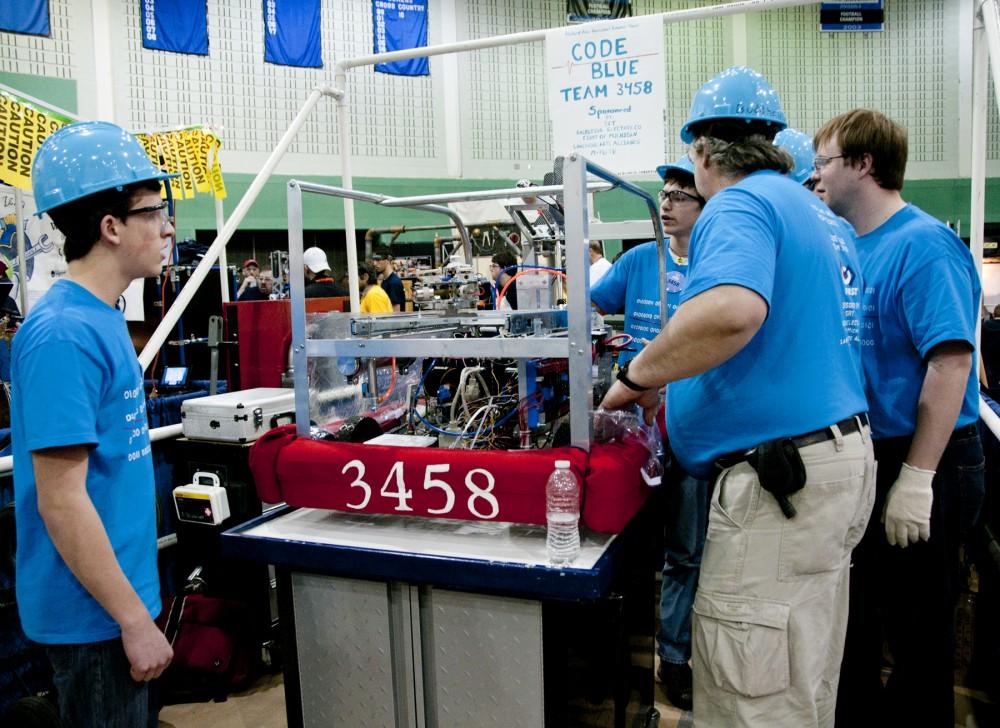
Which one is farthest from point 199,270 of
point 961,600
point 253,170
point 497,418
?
point 253,170

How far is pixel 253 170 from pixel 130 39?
6.00ft

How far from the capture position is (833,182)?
2.08 m

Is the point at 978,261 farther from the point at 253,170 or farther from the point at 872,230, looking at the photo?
the point at 253,170

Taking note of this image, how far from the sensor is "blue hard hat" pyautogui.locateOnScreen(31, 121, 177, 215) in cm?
138

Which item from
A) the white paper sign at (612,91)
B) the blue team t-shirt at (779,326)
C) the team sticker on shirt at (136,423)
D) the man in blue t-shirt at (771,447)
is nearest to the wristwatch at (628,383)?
the man in blue t-shirt at (771,447)

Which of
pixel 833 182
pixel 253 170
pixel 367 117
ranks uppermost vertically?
pixel 367 117

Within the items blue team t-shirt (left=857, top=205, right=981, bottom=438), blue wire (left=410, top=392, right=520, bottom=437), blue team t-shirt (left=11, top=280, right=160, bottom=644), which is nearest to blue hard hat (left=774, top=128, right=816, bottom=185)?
blue team t-shirt (left=857, top=205, right=981, bottom=438)

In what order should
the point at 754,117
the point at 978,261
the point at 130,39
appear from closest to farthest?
1. the point at 754,117
2. the point at 978,261
3. the point at 130,39

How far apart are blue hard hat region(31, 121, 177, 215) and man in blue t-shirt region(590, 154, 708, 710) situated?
1661 mm

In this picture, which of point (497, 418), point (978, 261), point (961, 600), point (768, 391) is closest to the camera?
point (768, 391)

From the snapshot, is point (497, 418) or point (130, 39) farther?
point (130, 39)

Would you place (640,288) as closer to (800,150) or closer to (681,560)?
(800,150)

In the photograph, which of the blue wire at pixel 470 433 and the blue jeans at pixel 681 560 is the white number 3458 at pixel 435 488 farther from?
the blue jeans at pixel 681 560

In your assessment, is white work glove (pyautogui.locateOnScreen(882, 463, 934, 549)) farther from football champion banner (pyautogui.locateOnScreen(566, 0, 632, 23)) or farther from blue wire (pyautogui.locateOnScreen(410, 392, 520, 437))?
football champion banner (pyautogui.locateOnScreen(566, 0, 632, 23))
